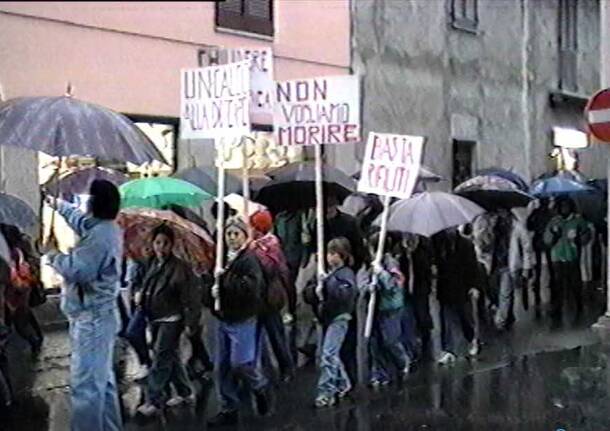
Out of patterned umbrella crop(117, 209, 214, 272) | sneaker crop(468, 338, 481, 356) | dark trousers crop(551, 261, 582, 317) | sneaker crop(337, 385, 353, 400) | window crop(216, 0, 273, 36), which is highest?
window crop(216, 0, 273, 36)

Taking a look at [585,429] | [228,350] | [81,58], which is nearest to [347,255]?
[228,350]

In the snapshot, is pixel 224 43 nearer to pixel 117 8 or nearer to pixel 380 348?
pixel 380 348

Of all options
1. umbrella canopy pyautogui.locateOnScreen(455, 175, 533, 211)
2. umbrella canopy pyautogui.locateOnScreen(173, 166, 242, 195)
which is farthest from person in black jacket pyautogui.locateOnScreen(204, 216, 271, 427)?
Answer: umbrella canopy pyautogui.locateOnScreen(455, 175, 533, 211)

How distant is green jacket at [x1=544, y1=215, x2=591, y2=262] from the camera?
16.8 m

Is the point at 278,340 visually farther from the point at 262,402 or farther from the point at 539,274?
the point at 539,274

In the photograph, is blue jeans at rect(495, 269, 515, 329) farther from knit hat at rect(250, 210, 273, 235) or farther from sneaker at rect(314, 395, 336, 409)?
knit hat at rect(250, 210, 273, 235)

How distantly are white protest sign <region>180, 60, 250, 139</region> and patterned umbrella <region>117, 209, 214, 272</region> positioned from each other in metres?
0.79

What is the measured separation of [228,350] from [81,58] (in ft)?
21.3

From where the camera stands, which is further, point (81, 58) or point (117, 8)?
point (81, 58)

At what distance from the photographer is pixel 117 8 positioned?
4547 mm

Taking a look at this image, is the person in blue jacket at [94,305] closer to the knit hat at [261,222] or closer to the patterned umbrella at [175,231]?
the patterned umbrella at [175,231]

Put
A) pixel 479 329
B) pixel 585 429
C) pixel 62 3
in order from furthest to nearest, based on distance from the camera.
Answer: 1. pixel 479 329
2. pixel 585 429
3. pixel 62 3

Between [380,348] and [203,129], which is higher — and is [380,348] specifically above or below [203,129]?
below

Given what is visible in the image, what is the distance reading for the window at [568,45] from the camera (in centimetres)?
2634
